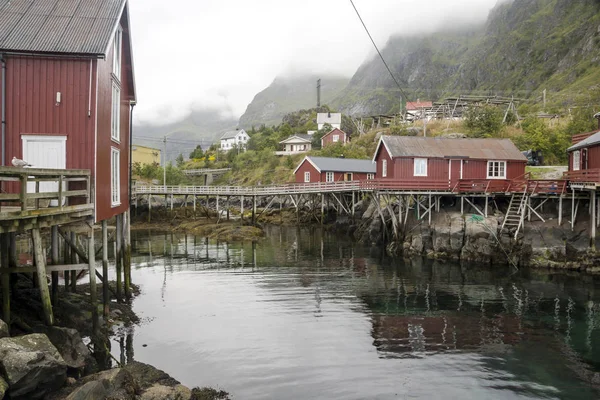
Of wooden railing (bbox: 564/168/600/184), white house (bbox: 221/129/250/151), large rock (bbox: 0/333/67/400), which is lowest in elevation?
large rock (bbox: 0/333/67/400)

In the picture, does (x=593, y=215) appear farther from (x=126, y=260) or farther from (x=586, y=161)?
(x=126, y=260)

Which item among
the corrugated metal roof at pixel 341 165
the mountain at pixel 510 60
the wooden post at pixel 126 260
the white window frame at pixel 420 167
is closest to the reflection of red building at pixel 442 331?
the wooden post at pixel 126 260

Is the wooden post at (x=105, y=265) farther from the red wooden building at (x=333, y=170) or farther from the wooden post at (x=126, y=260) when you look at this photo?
the red wooden building at (x=333, y=170)

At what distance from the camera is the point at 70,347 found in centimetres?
1055

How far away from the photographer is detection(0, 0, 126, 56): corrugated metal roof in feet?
42.3

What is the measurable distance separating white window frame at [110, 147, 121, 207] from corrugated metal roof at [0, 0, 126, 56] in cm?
359

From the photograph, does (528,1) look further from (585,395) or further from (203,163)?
(585,395)

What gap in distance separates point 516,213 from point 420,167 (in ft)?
25.5

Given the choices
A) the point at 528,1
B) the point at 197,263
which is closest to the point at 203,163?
the point at 197,263

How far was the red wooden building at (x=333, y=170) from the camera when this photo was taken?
50.8 m

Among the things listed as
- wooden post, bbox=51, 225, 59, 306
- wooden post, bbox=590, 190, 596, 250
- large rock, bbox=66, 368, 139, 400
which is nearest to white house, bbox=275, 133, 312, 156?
wooden post, bbox=590, 190, 596, 250

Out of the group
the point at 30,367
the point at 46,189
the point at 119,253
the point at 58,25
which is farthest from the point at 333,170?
the point at 30,367

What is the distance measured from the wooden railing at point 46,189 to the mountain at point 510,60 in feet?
222

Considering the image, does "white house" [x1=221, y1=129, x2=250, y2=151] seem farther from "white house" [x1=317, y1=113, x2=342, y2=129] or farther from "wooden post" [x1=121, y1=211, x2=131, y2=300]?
"wooden post" [x1=121, y1=211, x2=131, y2=300]
